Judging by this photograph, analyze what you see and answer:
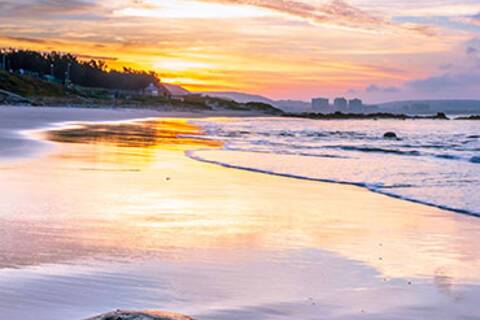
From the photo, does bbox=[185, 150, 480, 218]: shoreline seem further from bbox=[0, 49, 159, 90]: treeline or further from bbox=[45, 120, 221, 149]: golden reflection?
bbox=[0, 49, 159, 90]: treeline

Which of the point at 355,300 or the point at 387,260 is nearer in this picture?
the point at 355,300

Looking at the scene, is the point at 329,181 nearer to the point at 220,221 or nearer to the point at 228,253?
the point at 220,221

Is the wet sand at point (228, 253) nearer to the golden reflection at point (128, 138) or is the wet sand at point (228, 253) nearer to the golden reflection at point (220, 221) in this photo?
the golden reflection at point (220, 221)

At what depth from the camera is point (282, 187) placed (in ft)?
36.2

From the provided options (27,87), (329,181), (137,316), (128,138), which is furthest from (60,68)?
(137,316)

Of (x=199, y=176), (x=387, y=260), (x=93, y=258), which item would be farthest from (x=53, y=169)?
(x=387, y=260)

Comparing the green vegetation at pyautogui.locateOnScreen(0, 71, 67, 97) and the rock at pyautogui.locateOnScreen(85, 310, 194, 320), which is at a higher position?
the green vegetation at pyautogui.locateOnScreen(0, 71, 67, 97)

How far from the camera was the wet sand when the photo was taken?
14.1 ft

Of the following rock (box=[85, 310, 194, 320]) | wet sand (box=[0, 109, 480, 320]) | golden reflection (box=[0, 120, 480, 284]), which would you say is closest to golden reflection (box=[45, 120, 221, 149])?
golden reflection (box=[0, 120, 480, 284])

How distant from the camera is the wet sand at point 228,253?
14.1ft

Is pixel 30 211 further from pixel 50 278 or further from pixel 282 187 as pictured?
pixel 282 187

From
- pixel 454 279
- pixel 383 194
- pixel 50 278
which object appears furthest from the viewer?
pixel 383 194

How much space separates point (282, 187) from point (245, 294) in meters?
6.54

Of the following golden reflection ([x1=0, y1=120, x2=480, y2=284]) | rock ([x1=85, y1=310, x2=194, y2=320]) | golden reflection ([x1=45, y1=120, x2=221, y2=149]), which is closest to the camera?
rock ([x1=85, y1=310, x2=194, y2=320])
